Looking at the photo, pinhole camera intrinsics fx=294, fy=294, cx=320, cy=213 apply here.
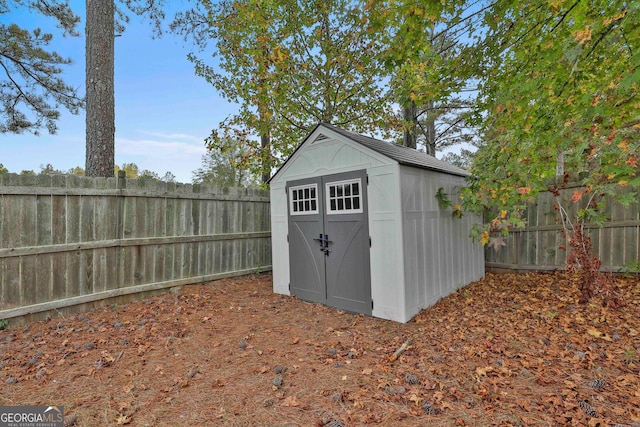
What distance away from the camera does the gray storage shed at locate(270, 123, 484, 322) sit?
4.03 m

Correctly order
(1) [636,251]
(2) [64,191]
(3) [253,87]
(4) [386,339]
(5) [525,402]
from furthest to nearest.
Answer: (3) [253,87], (1) [636,251], (2) [64,191], (4) [386,339], (5) [525,402]

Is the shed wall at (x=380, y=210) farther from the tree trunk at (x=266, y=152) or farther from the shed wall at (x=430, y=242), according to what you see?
the tree trunk at (x=266, y=152)

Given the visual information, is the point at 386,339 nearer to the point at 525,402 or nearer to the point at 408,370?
the point at 408,370

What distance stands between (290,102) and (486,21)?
4916mm

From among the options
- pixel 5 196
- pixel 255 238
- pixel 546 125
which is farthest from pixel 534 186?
pixel 5 196

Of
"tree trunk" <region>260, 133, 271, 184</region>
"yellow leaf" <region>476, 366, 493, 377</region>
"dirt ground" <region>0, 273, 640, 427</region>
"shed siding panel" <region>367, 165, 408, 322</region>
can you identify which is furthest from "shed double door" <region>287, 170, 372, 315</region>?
"tree trunk" <region>260, 133, 271, 184</region>

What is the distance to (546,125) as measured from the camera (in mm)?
3678

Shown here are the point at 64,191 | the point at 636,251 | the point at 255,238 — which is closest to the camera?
the point at 64,191

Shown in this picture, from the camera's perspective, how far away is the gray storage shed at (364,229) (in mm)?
4031

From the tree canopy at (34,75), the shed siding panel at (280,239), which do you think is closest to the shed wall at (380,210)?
the shed siding panel at (280,239)

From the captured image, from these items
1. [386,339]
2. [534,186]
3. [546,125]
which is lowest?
[386,339]

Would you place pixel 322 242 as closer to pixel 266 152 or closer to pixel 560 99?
pixel 560 99

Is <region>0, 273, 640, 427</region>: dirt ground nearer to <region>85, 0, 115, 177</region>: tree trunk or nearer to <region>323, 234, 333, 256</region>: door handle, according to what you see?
<region>323, 234, 333, 256</region>: door handle

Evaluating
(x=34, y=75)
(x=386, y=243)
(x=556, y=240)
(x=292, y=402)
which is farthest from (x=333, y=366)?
(x=34, y=75)
